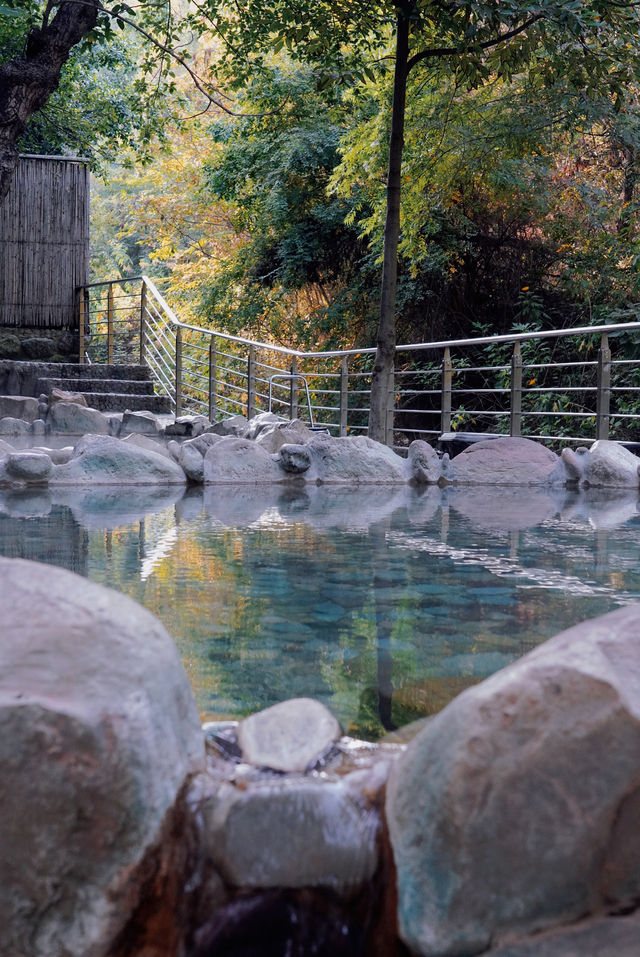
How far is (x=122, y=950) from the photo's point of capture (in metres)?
1.11

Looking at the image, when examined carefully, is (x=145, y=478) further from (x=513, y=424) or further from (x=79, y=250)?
(x=79, y=250)

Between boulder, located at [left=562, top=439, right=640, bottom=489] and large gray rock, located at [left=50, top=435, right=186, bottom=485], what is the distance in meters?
2.37

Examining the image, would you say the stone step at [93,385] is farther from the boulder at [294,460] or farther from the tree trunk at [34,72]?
the boulder at [294,460]

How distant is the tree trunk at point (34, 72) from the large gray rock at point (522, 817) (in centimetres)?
725

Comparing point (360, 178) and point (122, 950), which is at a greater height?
point (360, 178)

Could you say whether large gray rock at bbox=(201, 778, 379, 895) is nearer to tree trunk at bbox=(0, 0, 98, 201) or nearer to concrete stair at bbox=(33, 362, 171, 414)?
tree trunk at bbox=(0, 0, 98, 201)

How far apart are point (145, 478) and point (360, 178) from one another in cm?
528

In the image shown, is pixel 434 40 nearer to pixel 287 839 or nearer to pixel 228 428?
pixel 228 428

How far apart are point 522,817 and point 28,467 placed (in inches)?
162

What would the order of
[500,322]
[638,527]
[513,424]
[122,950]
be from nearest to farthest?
[122,950] < [638,527] < [513,424] < [500,322]

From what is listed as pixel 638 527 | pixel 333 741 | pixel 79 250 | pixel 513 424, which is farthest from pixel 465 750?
pixel 79 250

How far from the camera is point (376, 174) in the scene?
856 centimetres

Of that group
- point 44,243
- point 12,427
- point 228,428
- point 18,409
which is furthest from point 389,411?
point 44,243

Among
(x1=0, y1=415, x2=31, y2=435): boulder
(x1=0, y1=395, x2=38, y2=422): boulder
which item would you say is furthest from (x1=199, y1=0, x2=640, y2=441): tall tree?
(x1=0, y1=395, x2=38, y2=422): boulder
